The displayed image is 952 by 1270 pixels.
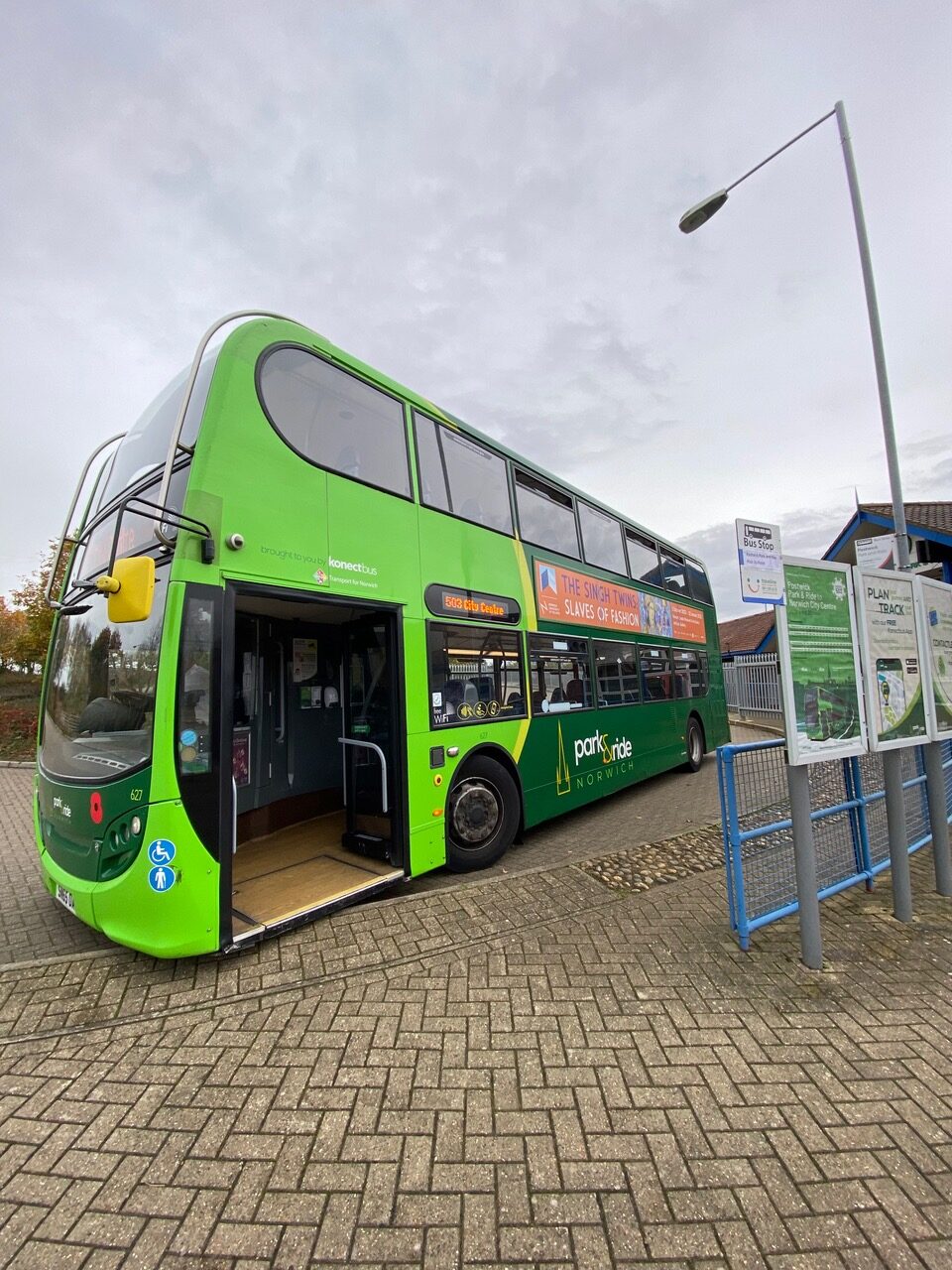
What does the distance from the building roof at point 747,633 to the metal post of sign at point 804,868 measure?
3158 cm

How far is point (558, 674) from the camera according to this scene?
6199mm

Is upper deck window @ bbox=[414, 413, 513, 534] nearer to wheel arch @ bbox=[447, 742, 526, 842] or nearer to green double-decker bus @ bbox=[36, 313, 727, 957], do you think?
green double-decker bus @ bbox=[36, 313, 727, 957]

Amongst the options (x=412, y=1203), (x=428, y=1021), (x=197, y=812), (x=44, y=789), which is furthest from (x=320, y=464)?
(x=412, y=1203)

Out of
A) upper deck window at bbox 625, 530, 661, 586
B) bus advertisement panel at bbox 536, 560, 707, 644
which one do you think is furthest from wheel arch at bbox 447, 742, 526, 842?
upper deck window at bbox 625, 530, 661, 586

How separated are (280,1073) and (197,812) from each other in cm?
136

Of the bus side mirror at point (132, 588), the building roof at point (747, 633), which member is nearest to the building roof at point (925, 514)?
the bus side mirror at point (132, 588)

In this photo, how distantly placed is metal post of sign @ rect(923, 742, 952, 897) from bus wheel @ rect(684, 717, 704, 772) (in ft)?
18.0

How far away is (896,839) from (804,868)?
113cm

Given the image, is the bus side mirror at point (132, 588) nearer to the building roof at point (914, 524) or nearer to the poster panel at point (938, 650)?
the poster panel at point (938, 650)

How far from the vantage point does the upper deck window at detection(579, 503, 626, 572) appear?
23.9 ft

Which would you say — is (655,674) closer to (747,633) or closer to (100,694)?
(100,694)

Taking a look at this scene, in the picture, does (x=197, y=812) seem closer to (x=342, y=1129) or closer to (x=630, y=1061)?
(x=342, y=1129)

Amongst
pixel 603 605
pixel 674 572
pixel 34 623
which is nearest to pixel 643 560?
pixel 674 572

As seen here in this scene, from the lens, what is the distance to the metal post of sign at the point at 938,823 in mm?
4145
